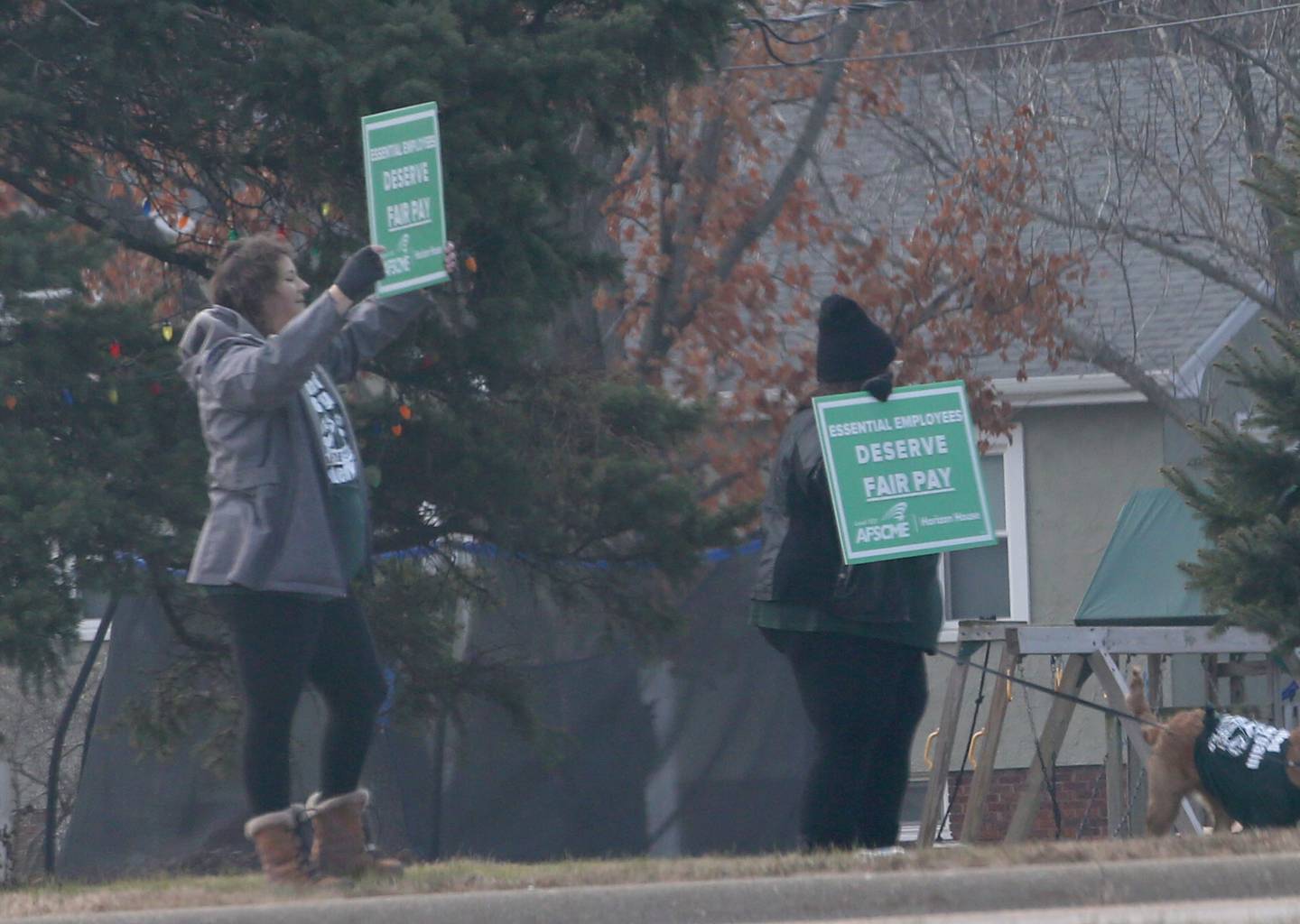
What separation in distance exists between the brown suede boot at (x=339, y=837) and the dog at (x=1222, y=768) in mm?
4223

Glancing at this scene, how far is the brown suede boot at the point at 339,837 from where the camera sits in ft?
15.3

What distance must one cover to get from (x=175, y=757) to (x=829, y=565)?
166 inches

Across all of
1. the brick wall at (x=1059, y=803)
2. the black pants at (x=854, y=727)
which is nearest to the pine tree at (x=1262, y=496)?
the black pants at (x=854, y=727)

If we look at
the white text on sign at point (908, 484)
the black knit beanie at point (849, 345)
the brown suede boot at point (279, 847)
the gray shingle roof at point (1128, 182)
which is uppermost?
the gray shingle roof at point (1128, 182)

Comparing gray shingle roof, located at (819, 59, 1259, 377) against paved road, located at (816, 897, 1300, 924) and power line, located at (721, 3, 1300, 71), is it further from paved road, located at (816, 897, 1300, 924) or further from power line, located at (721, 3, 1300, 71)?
paved road, located at (816, 897, 1300, 924)

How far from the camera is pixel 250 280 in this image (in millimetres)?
4816

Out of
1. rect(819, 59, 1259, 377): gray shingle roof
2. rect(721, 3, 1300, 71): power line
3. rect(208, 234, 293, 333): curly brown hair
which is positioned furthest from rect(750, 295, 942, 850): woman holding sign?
rect(819, 59, 1259, 377): gray shingle roof

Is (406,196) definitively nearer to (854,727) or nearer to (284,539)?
(284,539)

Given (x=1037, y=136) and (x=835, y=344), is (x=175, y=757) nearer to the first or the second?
(x=835, y=344)

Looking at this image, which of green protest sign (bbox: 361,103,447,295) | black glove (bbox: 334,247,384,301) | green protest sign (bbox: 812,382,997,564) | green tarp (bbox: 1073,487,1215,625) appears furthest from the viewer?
green tarp (bbox: 1073,487,1215,625)

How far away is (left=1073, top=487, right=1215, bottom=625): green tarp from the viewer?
482 inches

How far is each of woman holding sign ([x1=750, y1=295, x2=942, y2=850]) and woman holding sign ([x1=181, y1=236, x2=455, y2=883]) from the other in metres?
1.22

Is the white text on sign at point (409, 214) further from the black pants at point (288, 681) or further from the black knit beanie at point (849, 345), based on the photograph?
the black knit beanie at point (849, 345)

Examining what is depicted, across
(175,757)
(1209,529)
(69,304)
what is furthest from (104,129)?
(1209,529)
